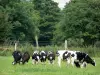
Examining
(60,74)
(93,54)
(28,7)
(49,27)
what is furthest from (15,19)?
(60,74)

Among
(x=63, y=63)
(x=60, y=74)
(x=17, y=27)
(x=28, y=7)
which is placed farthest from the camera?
(x=28, y=7)

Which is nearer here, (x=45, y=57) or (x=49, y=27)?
(x=45, y=57)

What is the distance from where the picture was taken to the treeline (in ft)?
190

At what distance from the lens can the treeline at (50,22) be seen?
57844mm

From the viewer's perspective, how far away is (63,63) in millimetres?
30531

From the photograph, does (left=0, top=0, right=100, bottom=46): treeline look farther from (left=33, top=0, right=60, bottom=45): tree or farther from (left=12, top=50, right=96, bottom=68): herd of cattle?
(left=12, top=50, right=96, bottom=68): herd of cattle

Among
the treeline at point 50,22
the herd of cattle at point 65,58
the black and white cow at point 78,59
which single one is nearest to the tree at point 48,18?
the treeline at point 50,22

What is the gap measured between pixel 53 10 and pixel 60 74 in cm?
7534

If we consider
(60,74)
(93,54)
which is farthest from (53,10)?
(60,74)

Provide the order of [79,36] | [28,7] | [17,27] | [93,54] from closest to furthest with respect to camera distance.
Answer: [93,54] → [79,36] → [17,27] → [28,7]

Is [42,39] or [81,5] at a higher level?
[81,5]

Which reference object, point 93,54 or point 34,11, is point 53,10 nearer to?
point 34,11

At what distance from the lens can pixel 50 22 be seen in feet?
308

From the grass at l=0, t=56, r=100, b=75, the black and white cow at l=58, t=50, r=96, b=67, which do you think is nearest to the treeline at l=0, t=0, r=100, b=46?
the black and white cow at l=58, t=50, r=96, b=67
